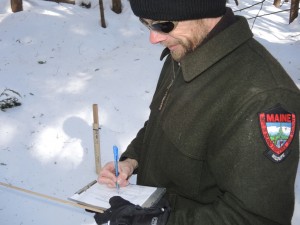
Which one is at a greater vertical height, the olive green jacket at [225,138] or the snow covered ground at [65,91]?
the olive green jacket at [225,138]

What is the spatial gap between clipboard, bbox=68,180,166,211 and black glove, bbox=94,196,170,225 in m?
0.16

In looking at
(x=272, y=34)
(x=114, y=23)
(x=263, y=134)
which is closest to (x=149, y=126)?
(x=263, y=134)

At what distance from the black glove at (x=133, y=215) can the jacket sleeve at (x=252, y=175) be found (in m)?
0.22

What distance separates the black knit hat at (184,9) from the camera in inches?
63.4

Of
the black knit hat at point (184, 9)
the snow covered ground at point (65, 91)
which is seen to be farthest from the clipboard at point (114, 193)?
the snow covered ground at point (65, 91)

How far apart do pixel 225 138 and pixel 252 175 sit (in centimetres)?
19

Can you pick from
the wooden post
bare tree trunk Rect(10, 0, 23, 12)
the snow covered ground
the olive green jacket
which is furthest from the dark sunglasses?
bare tree trunk Rect(10, 0, 23, 12)

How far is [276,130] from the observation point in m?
1.28

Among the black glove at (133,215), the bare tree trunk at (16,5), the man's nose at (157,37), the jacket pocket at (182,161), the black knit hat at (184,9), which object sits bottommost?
the bare tree trunk at (16,5)

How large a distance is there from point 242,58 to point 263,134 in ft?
1.33

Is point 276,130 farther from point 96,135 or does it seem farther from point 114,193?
point 96,135

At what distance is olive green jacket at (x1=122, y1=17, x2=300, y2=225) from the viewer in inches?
50.9

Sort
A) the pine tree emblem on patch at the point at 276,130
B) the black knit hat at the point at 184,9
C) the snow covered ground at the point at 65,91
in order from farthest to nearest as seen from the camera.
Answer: the snow covered ground at the point at 65,91 < the black knit hat at the point at 184,9 < the pine tree emblem on patch at the point at 276,130

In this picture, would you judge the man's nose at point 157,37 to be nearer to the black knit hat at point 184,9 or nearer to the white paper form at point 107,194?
the black knit hat at point 184,9
